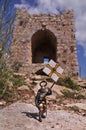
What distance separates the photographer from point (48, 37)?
18.6 m

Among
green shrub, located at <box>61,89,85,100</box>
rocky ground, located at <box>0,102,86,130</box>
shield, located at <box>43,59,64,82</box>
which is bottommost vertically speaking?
green shrub, located at <box>61,89,85,100</box>

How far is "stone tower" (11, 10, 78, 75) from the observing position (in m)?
16.2

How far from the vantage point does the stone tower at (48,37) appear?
16.2 meters

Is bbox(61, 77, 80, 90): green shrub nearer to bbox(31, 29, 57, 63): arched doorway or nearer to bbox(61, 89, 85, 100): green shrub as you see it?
bbox(61, 89, 85, 100): green shrub

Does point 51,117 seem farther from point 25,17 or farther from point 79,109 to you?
point 25,17

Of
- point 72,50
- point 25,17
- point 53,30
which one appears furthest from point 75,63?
point 25,17

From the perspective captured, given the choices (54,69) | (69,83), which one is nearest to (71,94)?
(69,83)

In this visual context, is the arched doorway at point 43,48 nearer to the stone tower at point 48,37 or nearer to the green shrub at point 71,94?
the stone tower at point 48,37

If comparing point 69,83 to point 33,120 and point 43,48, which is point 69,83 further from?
point 43,48

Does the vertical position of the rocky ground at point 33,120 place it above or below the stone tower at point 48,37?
below

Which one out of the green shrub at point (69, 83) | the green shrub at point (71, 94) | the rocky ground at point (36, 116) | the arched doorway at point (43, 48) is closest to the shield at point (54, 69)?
the rocky ground at point (36, 116)

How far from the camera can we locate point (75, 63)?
1625 cm

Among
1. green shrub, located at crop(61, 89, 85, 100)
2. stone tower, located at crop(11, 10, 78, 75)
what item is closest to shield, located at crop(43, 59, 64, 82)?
green shrub, located at crop(61, 89, 85, 100)

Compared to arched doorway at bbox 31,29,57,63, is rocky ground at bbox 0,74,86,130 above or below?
below
